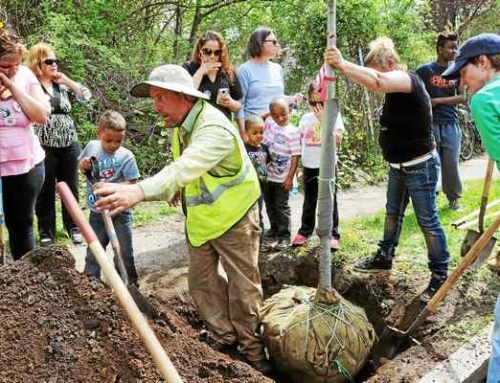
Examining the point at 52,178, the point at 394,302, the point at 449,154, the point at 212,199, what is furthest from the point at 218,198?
the point at 449,154

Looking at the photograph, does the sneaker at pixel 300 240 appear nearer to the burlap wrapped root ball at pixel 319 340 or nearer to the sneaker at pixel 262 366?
the burlap wrapped root ball at pixel 319 340

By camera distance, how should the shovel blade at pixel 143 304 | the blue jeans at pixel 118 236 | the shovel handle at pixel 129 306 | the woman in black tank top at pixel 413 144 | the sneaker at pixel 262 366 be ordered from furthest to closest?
1. the blue jeans at pixel 118 236
2. the woman in black tank top at pixel 413 144
3. the sneaker at pixel 262 366
4. the shovel blade at pixel 143 304
5. the shovel handle at pixel 129 306

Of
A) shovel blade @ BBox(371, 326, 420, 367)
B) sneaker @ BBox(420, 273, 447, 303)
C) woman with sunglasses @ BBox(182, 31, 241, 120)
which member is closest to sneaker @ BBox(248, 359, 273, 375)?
shovel blade @ BBox(371, 326, 420, 367)

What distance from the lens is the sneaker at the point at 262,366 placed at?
13.0 feet

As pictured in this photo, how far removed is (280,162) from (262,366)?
2156 mm

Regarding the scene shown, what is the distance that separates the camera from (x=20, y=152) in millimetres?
4285

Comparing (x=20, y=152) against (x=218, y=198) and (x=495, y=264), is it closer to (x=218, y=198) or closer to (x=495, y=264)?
(x=218, y=198)

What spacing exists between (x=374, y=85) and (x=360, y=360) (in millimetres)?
1802

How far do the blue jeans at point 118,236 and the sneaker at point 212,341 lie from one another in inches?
35.9

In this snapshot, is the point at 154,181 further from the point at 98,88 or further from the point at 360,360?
the point at 98,88

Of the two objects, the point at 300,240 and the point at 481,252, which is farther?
the point at 300,240

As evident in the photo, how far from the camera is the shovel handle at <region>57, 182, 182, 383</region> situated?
2377 mm

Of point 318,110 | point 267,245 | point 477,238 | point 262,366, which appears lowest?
point 262,366

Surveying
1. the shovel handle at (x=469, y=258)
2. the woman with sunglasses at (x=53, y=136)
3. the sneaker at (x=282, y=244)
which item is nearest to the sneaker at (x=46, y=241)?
the woman with sunglasses at (x=53, y=136)
